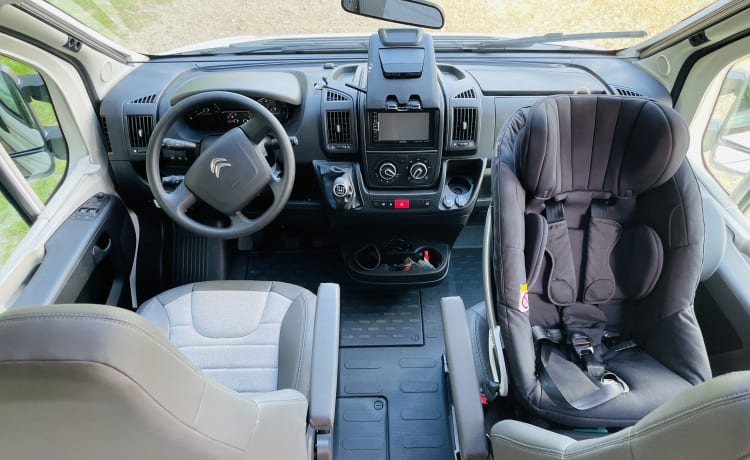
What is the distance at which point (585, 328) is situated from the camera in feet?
6.50

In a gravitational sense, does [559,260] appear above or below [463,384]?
above

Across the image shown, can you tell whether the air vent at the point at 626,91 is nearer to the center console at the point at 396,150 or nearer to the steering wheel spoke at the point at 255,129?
the center console at the point at 396,150

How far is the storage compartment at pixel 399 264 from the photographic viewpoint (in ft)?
8.93

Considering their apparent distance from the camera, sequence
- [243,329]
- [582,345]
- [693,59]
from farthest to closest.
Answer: [693,59] < [243,329] < [582,345]

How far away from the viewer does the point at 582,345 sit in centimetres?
189

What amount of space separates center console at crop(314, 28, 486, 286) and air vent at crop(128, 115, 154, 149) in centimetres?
81

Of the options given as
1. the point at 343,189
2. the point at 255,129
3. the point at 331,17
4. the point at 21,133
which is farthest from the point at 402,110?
the point at 21,133

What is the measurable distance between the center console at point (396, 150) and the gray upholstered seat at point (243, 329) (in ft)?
1.88

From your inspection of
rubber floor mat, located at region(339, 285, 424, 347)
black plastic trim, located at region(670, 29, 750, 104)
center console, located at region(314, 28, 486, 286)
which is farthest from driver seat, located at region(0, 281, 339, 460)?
black plastic trim, located at region(670, 29, 750, 104)

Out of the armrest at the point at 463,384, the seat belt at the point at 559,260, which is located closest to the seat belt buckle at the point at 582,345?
the seat belt at the point at 559,260

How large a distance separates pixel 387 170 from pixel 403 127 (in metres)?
0.21

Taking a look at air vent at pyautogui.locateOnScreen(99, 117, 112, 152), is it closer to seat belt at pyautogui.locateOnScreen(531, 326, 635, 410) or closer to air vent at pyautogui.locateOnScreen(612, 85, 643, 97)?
seat belt at pyautogui.locateOnScreen(531, 326, 635, 410)

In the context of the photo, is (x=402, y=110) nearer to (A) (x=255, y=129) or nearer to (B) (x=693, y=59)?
(A) (x=255, y=129)

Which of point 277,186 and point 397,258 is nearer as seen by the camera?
point 277,186
